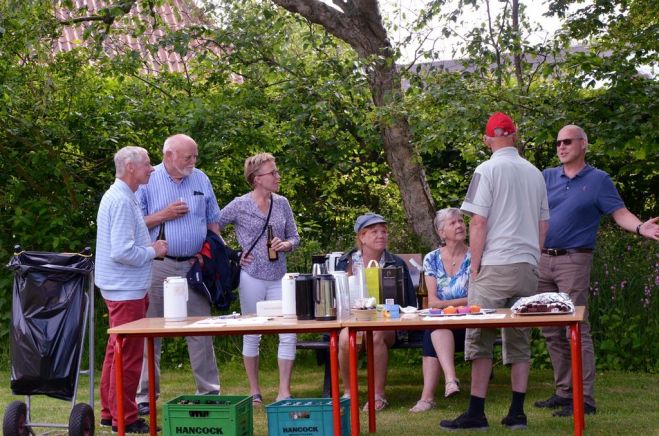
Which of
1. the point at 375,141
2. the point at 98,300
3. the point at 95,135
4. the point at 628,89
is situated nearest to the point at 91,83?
the point at 95,135

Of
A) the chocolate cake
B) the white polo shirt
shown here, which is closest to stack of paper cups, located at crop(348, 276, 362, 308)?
the white polo shirt

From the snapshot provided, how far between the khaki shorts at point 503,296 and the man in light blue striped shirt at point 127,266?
180cm

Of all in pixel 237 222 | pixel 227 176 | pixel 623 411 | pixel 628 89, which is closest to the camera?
pixel 623 411

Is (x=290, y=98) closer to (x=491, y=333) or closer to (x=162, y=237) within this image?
(x=162, y=237)

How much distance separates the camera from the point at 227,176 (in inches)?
388

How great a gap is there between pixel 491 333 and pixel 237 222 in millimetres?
2036

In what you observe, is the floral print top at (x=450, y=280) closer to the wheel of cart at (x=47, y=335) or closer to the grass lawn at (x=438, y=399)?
the grass lawn at (x=438, y=399)

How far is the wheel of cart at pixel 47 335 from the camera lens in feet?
18.4

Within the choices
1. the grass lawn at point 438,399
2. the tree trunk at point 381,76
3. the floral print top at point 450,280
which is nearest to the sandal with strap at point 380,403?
the grass lawn at point 438,399

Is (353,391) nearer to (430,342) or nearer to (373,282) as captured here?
(373,282)

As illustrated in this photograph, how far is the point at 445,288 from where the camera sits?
7129 mm

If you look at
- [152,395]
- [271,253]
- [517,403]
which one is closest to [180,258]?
[271,253]

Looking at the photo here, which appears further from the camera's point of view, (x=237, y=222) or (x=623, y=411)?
(x=237, y=222)

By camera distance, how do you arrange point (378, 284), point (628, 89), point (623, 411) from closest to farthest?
1. point (378, 284)
2. point (623, 411)
3. point (628, 89)
